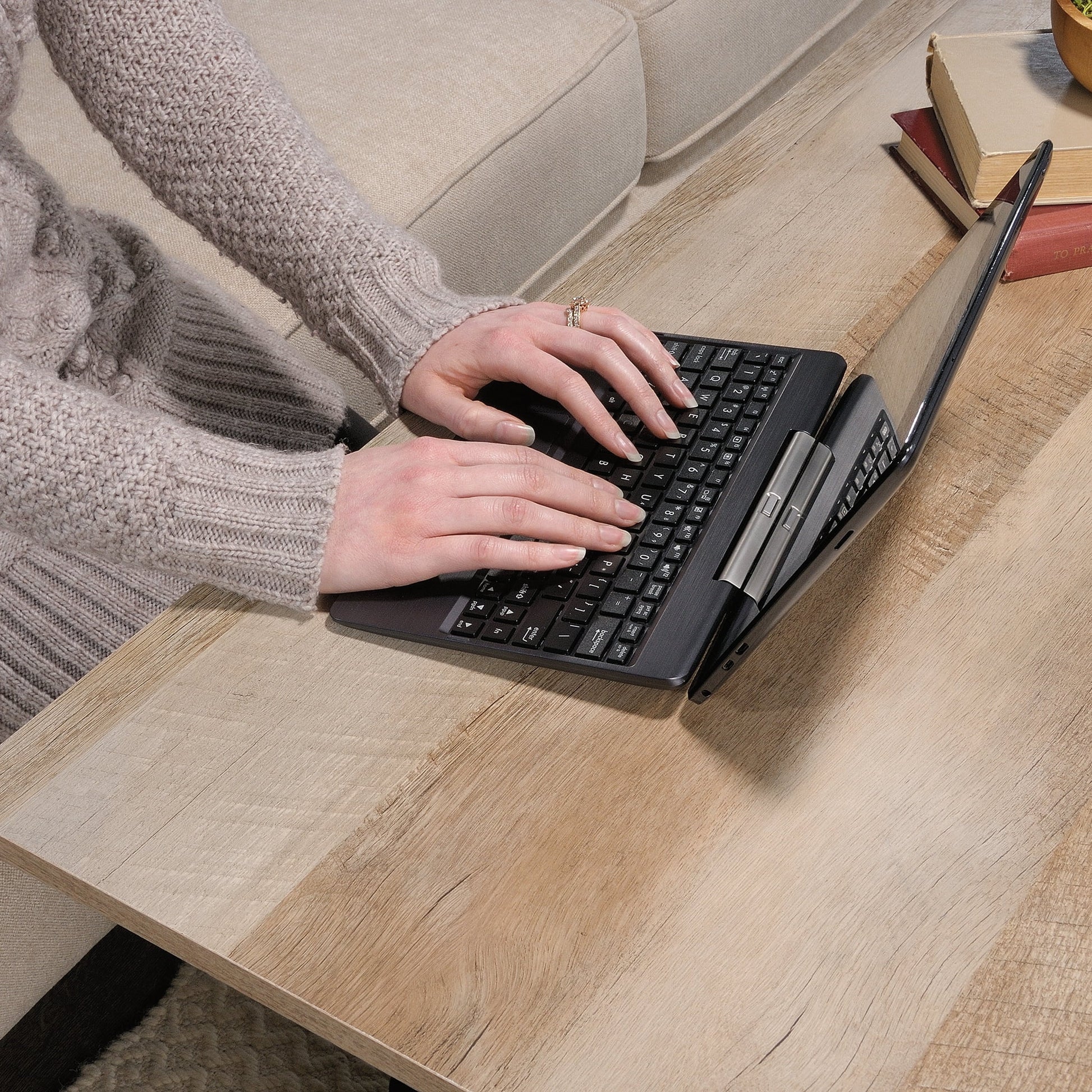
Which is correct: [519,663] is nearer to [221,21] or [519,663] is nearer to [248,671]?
[248,671]

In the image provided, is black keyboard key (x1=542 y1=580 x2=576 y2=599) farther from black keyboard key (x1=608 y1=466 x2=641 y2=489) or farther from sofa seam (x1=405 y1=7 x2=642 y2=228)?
sofa seam (x1=405 y1=7 x2=642 y2=228)

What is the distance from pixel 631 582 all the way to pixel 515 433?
152mm

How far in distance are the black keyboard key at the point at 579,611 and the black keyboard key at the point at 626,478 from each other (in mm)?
89

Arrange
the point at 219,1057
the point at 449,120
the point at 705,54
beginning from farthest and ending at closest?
the point at 705,54 → the point at 449,120 → the point at 219,1057

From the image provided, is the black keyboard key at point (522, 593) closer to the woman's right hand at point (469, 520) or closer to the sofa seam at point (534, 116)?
the woman's right hand at point (469, 520)

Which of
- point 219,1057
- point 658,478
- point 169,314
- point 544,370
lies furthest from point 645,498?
point 219,1057

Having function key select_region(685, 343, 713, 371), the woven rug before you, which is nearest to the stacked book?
function key select_region(685, 343, 713, 371)

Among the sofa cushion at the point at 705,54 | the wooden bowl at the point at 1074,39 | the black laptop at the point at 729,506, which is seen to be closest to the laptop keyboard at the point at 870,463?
the black laptop at the point at 729,506

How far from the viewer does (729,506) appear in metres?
0.59

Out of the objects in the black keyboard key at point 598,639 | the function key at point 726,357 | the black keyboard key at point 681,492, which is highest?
the function key at point 726,357

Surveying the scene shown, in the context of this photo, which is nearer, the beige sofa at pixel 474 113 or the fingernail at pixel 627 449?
the fingernail at pixel 627 449

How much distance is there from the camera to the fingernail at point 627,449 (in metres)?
0.63

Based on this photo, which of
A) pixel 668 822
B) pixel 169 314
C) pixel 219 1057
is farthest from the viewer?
pixel 219 1057

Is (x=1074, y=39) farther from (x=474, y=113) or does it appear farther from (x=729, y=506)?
(x=474, y=113)
